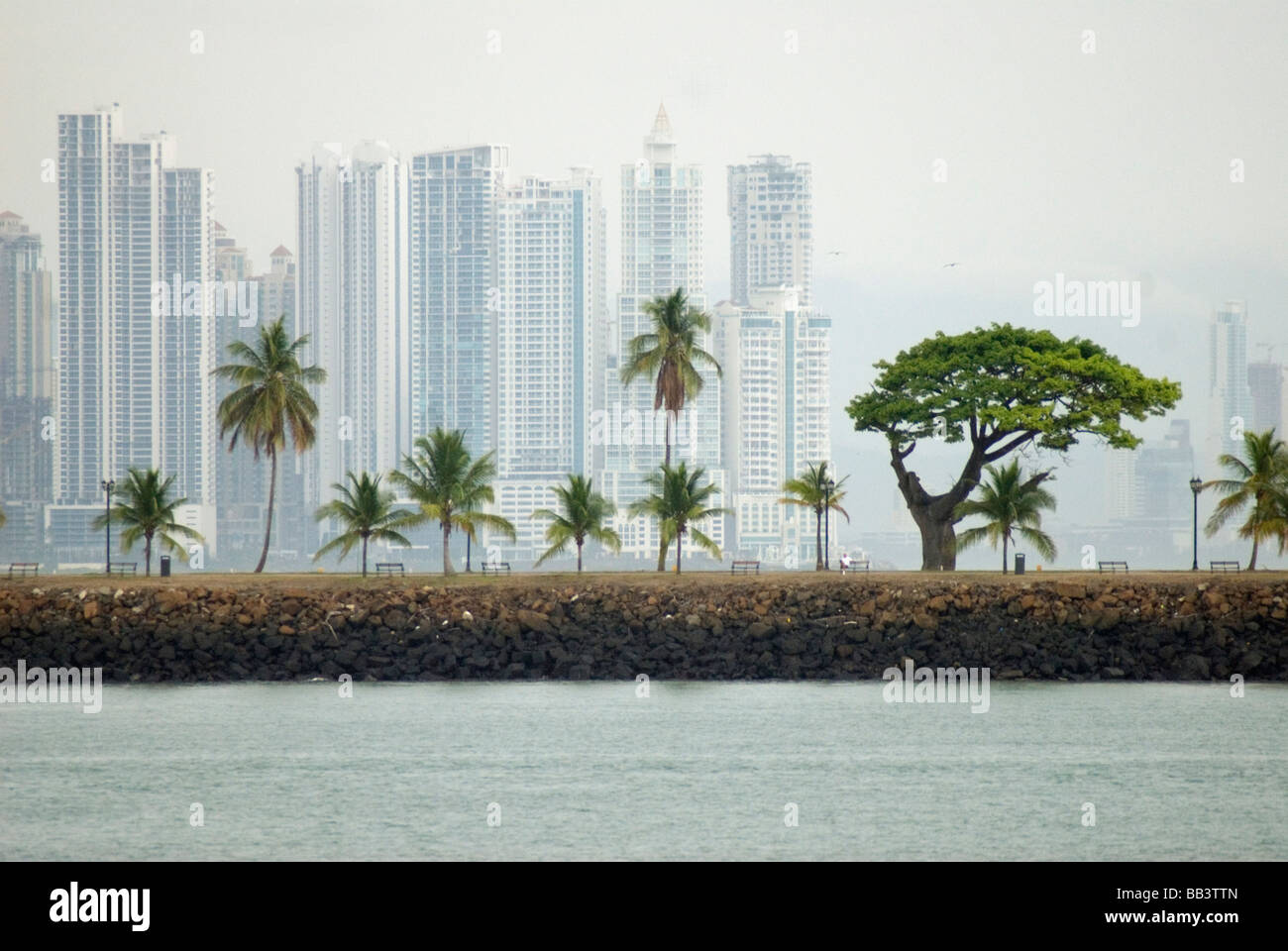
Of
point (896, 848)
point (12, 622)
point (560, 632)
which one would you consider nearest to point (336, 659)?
point (560, 632)

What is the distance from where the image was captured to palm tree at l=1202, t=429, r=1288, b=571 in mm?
55406

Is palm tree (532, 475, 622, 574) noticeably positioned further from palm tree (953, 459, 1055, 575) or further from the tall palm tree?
palm tree (953, 459, 1055, 575)

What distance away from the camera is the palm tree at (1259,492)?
2181 inches

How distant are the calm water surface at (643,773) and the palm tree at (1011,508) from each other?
37.1ft

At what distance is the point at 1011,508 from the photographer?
5509 centimetres

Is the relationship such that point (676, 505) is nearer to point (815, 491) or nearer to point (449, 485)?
point (815, 491)

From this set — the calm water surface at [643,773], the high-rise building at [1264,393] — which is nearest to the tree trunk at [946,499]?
the calm water surface at [643,773]

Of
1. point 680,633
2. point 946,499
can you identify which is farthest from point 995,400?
point 680,633

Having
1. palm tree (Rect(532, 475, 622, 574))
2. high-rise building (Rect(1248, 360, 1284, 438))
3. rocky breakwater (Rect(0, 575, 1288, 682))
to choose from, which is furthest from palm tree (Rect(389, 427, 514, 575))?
high-rise building (Rect(1248, 360, 1284, 438))

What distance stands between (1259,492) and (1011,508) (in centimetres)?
872

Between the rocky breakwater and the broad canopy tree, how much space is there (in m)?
9.60

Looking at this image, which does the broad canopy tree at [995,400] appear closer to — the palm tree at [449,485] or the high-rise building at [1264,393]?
the palm tree at [449,485]

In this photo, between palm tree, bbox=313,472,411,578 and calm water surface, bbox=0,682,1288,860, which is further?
palm tree, bbox=313,472,411,578
